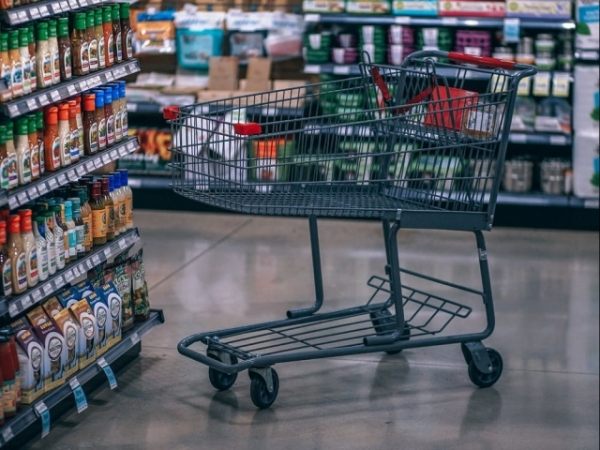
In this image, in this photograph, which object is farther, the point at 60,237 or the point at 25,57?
the point at 60,237

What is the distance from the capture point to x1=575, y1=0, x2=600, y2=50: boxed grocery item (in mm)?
6777

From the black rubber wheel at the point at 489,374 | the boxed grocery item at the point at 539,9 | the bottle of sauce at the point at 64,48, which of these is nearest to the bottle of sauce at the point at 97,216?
the bottle of sauce at the point at 64,48

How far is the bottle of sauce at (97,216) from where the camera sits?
14.1 feet

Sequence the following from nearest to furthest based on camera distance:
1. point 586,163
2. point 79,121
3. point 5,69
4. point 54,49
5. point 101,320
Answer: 1. point 5,69
2. point 54,49
3. point 79,121
4. point 101,320
5. point 586,163

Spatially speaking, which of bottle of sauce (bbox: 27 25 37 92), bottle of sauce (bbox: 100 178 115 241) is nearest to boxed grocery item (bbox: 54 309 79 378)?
bottle of sauce (bbox: 100 178 115 241)

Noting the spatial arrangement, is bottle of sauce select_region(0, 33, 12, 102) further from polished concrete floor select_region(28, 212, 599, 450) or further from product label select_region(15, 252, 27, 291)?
polished concrete floor select_region(28, 212, 599, 450)

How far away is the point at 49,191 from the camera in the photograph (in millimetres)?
3930

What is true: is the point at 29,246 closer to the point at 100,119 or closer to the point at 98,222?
the point at 98,222

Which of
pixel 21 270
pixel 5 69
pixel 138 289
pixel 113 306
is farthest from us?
pixel 138 289

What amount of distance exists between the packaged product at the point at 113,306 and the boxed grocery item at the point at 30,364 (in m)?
0.55

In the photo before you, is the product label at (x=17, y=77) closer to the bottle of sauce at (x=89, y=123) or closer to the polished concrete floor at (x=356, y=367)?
the bottle of sauce at (x=89, y=123)

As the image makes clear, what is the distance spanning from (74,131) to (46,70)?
32 centimetres

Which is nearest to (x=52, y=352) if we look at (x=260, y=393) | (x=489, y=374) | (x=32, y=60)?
(x=260, y=393)

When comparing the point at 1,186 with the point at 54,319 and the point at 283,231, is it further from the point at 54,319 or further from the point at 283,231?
the point at 283,231
